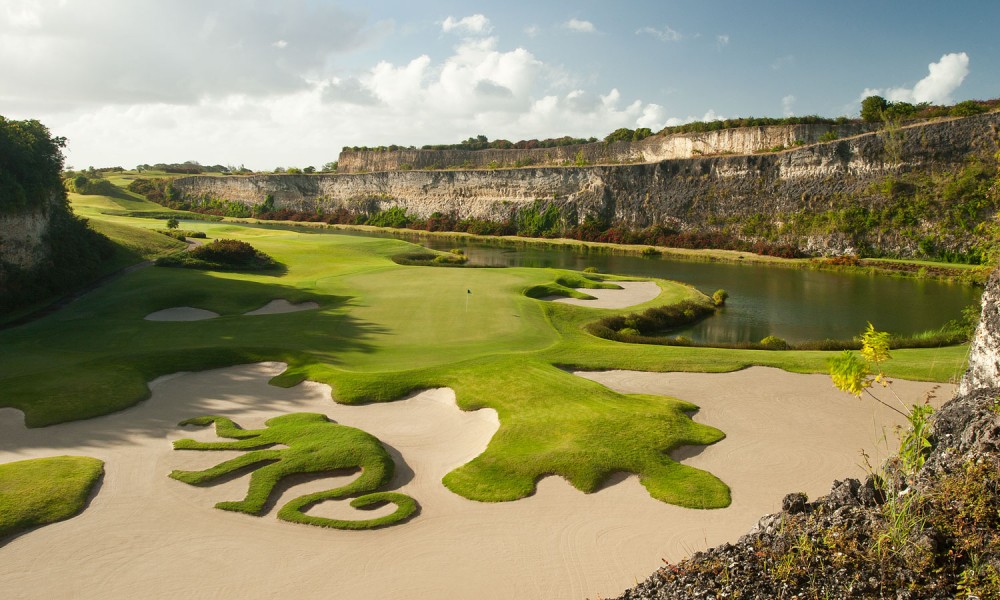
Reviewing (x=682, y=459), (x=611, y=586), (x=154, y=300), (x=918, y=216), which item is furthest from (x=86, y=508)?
(x=918, y=216)

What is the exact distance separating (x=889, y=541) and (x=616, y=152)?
8198cm

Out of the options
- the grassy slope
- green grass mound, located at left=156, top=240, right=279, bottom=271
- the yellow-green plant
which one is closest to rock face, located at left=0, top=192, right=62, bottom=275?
the grassy slope

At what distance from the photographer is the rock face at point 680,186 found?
2169 inches

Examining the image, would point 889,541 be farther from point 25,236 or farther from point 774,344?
point 25,236

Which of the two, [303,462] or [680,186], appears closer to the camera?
[303,462]

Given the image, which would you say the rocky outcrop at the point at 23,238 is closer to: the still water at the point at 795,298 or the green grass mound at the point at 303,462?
the green grass mound at the point at 303,462

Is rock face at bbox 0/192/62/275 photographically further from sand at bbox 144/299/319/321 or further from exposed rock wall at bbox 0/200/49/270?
sand at bbox 144/299/319/321

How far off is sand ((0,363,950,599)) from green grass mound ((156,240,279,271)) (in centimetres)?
2373

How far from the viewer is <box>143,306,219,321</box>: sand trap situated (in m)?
26.3

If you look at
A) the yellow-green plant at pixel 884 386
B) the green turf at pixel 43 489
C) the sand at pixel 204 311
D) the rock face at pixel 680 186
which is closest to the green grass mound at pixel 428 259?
the sand at pixel 204 311

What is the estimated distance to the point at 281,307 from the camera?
29.1 metres

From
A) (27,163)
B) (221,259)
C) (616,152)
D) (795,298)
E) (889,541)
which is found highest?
(616,152)

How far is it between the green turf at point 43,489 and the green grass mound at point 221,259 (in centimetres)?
2700

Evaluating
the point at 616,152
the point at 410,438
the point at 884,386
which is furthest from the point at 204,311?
the point at 616,152
